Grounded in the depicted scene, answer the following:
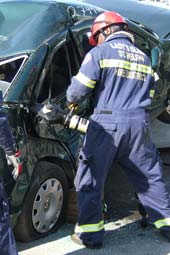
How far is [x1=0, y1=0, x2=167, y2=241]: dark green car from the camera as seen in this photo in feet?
13.9

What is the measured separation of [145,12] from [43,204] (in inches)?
149

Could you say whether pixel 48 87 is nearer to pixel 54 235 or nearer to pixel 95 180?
pixel 95 180

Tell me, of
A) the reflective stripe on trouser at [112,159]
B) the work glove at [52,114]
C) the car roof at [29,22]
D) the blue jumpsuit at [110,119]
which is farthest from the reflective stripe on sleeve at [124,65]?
the car roof at [29,22]

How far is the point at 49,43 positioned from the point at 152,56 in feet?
5.76

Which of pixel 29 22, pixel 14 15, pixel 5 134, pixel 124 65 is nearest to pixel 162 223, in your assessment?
pixel 124 65

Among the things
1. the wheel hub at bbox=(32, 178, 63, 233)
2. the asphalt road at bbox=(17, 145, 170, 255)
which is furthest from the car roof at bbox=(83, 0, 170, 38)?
the wheel hub at bbox=(32, 178, 63, 233)

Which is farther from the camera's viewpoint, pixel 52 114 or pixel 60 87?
pixel 60 87

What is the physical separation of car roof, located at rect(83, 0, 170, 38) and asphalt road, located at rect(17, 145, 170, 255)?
2476 mm

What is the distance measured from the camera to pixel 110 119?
14.1 ft

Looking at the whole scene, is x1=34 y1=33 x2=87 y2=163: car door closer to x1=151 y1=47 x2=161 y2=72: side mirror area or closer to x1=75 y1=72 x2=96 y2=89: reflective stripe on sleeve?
x1=75 y1=72 x2=96 y2=89: reflective stripe on sleeve

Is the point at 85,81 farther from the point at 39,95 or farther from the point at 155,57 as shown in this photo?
the point at 155,57

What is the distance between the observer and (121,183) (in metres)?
6.18

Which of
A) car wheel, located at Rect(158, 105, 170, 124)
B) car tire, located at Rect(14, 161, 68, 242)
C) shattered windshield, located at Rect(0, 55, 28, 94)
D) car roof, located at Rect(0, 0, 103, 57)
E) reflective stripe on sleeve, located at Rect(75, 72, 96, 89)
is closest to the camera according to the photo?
reflective stripe on sleeve, located at Rect(75, 72, 96, 89)

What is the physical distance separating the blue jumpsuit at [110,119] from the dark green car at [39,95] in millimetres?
243
